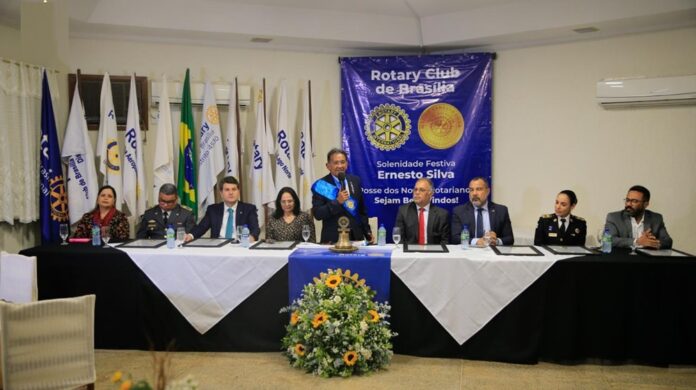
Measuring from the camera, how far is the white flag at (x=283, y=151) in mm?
6039

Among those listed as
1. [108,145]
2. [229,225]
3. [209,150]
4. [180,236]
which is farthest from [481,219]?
[108,145]

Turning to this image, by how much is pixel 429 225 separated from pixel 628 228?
142 centimetres

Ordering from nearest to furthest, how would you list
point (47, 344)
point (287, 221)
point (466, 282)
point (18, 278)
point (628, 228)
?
point (47, 344), point (18, 278), point (466, 282), point (628, 228), point (287, 221)

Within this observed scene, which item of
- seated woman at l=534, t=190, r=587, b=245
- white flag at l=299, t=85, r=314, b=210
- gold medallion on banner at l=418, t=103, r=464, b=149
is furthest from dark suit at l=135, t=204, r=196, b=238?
seated woman at l=534, t=190, r=587, b=245

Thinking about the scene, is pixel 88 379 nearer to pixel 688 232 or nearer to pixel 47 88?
pixel 47 88

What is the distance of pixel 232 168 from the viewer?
5.91 meters

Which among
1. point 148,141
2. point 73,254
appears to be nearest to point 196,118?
point 148,141

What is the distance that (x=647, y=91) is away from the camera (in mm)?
5316

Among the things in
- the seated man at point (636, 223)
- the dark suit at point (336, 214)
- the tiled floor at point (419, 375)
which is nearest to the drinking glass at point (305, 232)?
the dark suit at point (336, 214)

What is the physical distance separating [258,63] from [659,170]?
3819 mm

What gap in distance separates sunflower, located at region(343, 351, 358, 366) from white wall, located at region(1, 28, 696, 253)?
2891 mm

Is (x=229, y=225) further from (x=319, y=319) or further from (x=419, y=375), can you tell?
(x=419, y=375)

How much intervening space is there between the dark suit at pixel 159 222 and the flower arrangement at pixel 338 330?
1.46 m

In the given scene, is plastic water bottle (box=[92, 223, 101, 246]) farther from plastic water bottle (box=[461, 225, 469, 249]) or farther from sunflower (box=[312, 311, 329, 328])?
plastic water bottle (box=[461, 225, 469, 249])
